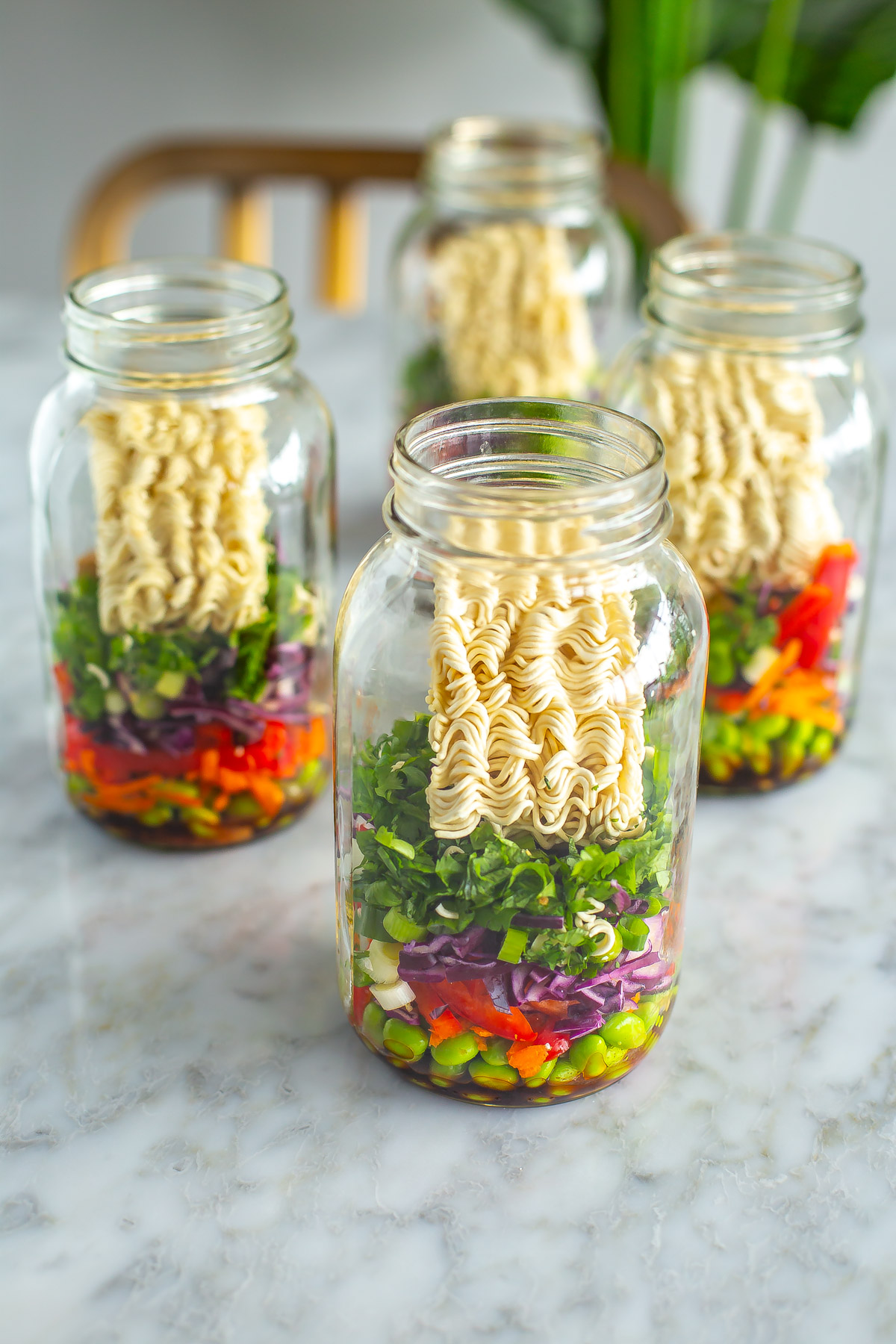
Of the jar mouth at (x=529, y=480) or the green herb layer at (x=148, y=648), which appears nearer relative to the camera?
the jar mouth at (x=529, y=480)

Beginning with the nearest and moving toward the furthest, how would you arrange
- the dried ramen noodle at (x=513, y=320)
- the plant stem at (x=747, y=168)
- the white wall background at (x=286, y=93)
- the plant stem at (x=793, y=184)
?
the dried ramen noodle at (x=513, y=320)
the plant stem at (x=747, y=168)
the plant stem at (x=793, y=184)
the white wall background at (x=286, y=93)

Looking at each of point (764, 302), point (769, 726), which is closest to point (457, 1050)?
point (769, 726)

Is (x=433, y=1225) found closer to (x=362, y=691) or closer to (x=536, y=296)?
(x=362, y=691)

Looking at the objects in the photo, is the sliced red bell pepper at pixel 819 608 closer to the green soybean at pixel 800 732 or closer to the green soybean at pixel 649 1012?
the green soybean at pixel 800 732

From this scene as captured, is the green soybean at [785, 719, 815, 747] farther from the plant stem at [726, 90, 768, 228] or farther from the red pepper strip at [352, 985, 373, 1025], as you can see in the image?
the plant stem at [726, 90, 768, 228]

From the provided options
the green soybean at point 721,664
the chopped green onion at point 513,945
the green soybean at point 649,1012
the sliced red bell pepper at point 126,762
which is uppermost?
the chopped green onion at point 513,945

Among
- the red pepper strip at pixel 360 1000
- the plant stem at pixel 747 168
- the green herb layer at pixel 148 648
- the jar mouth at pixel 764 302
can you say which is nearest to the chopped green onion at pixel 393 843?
the red pepper strip at pixel 360 1000

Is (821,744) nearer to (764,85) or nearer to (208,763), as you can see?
(208,763)
